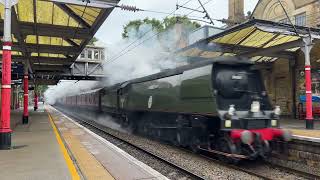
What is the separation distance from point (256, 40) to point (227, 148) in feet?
36.1

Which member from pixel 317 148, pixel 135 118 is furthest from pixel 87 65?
pixel 317 148

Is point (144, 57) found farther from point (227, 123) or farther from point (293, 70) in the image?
point (227, 123)

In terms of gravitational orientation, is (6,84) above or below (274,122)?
above

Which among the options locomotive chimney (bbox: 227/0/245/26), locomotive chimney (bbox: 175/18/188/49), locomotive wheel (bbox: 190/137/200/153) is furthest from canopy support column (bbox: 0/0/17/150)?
locomotive chimney (bbox: 227/0/245/26)

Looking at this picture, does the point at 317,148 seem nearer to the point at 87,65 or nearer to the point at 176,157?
the point at 176,157

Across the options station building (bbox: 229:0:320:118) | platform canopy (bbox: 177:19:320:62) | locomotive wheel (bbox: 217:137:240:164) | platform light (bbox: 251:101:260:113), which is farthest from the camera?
station building (bbox: 229:0:320:118)

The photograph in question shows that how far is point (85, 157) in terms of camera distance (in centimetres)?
887

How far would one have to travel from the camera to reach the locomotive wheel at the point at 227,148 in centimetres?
843

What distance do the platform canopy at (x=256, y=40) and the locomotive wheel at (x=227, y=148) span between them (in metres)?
7.81

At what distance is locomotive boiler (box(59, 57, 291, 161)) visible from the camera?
28.1 feet

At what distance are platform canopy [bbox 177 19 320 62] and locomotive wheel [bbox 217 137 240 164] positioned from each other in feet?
25.6

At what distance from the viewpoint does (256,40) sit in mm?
18391

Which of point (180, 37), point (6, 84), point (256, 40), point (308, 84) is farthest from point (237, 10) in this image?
point (6, 84)

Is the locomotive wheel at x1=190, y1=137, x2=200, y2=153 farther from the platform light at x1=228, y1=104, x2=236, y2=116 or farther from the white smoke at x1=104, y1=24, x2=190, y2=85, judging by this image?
the white smoke at x1=104, y1=24, x2=190, y2=85
